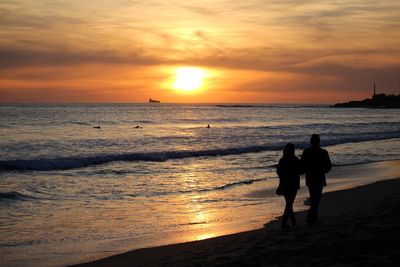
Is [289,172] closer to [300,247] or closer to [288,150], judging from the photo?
[288,150]

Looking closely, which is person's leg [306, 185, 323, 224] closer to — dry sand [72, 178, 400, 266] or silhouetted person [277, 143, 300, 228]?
dry sand [72, 178, 400, 266]

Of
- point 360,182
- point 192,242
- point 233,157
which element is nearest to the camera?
point 192,242

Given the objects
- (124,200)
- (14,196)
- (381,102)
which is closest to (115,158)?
(14,196)

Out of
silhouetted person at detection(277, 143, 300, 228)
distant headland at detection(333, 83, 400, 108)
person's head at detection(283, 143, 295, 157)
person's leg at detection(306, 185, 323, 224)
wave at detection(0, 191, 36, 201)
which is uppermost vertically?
distant headland at detection(333, 83, 400, 108)

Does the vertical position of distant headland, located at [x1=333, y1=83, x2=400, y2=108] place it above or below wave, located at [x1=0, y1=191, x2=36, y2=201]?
above

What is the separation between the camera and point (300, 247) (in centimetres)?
771

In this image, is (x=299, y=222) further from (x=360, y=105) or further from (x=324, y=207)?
(x=360, y=105)

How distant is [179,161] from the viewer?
1161 inches

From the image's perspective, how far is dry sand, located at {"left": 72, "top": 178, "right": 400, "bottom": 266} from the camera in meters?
6.84

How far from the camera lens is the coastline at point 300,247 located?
6906mm

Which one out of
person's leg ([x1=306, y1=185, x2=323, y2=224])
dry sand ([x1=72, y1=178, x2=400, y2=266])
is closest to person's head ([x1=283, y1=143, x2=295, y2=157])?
person's leg ([x1=306, y1=185, x2=323, y2=224])

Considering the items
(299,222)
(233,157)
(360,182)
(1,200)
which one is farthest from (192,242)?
(233,157)

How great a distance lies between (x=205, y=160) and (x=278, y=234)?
20.9 meters

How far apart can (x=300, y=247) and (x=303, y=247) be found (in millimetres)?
50
